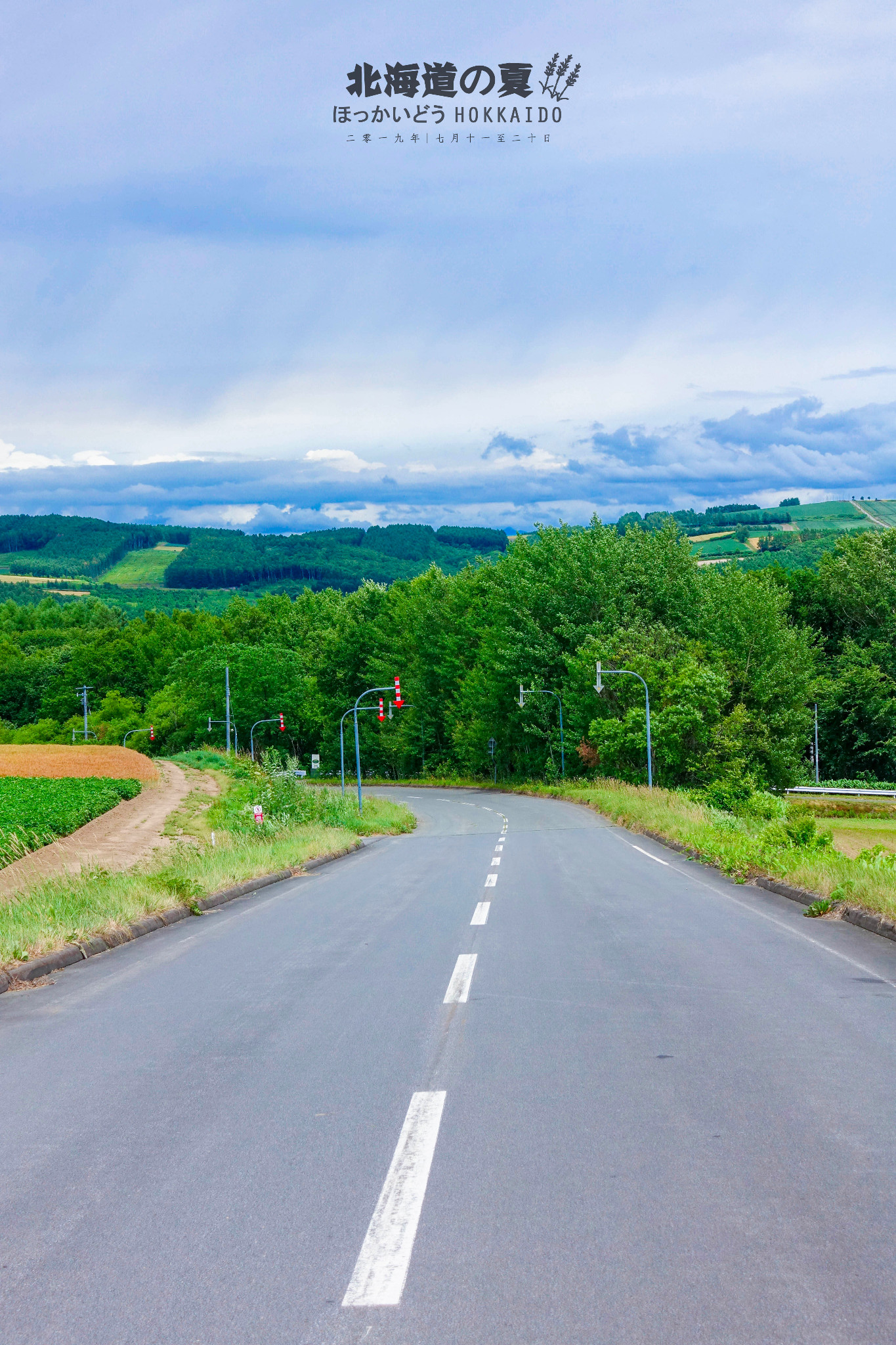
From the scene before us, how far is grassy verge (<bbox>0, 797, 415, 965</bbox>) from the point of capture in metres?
10.8

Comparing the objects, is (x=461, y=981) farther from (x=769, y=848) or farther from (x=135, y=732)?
(x=135, y=732)

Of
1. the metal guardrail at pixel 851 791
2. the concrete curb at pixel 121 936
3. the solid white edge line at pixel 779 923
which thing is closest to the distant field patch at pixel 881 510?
the metal guardrail at pixel 851 791

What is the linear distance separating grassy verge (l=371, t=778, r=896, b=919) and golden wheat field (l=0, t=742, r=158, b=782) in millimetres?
23024

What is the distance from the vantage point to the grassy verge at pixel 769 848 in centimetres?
1345

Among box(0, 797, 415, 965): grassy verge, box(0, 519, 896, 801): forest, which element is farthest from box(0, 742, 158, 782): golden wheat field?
box(0, 797, 415, 965): grassy verge

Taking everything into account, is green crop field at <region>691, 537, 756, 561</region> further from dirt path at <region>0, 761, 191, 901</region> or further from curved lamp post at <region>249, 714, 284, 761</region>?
dirt path at <region>0, 761, 191, 901</region>

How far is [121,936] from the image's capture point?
11688 mm

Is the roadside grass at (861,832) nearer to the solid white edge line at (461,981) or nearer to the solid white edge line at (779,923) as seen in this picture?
the solid white edge line at (779,923)

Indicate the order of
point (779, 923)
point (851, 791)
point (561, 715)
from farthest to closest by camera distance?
point (851, 791), point (561, 715), point (779, 923)

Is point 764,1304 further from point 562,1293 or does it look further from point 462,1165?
point 462,1165

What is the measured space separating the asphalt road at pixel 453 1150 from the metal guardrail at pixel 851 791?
2413 inches

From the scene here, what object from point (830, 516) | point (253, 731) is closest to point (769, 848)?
point (253, 731)

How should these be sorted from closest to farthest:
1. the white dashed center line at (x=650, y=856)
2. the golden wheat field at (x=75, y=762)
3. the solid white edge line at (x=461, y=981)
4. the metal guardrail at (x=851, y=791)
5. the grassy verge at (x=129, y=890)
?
the solid white edge line at (x=461, y=981), the grassy verge at (x=129, y=890), the white dashed center line at (x=650, y=856), the golden wheat field at (x=75, y=762), the metal guardrail at (x=851, y=791)

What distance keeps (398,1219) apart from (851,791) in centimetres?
7318
